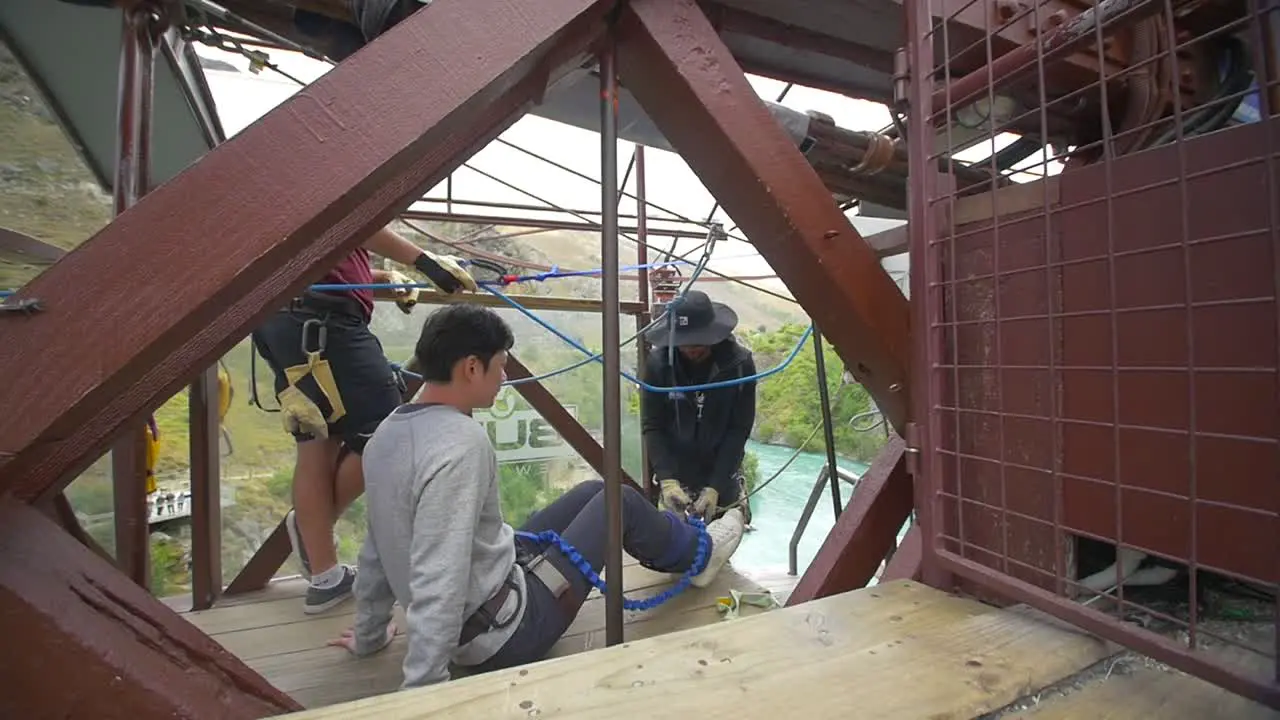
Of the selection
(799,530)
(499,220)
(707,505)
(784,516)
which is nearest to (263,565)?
(707,505)

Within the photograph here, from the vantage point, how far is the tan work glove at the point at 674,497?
2691 millimetres

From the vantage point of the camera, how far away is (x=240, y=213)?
65 cm

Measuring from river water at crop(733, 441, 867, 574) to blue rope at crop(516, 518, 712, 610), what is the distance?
2.44m

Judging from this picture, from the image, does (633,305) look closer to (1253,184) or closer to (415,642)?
(415,642)

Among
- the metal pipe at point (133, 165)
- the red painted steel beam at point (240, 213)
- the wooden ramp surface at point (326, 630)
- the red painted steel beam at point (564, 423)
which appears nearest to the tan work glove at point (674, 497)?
the red painted steel beam at point (564, 423)

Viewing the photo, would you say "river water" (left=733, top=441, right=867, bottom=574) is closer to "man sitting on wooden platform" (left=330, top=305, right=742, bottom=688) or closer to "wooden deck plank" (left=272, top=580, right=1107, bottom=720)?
"man sitting on wooden platform" (left=330, top=305, right=742, bottom=688)

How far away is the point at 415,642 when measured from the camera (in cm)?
114

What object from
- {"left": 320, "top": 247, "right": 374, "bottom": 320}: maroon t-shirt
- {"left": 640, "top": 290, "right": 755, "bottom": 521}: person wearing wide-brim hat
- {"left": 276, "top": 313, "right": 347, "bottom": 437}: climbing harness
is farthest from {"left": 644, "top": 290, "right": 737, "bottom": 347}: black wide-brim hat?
{"left": 276, "top": 313, "right": 347, "bottom": 437}: climbing harness

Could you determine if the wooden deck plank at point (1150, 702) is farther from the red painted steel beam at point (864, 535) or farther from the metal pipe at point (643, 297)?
the metal pipe at point (643, 297)

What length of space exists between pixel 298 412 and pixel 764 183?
157cm

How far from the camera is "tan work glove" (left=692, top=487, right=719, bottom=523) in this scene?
2605 mm

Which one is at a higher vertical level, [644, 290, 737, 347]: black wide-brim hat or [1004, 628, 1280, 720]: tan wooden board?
[644, 290, 737, 347]: black wide-brim hat

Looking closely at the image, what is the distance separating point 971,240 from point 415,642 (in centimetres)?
140

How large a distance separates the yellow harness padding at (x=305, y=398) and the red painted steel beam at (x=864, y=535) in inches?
59.3
